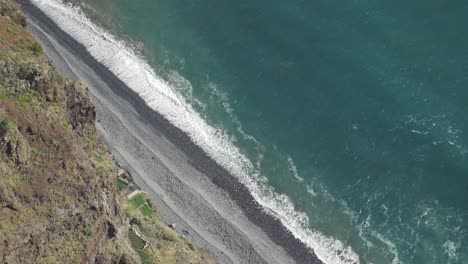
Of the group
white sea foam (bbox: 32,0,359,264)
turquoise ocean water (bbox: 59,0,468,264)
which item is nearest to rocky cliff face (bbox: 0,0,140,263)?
white sea foam (bbox: 32,0,359,264)

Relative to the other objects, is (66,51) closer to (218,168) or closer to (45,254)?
(218,168)

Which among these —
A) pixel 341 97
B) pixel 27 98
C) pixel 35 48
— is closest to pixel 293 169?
pixel 341 97

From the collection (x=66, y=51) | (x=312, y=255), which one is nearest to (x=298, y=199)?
(x=312, y=255)

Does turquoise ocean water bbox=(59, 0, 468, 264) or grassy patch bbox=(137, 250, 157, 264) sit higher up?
turquoise ocean water bbox=(59, 0, 468, 264)

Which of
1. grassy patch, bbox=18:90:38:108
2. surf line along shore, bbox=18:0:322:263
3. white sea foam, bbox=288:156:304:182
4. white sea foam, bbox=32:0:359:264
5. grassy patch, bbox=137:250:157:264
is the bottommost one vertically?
grassy patch, bbox=137:250:157:264

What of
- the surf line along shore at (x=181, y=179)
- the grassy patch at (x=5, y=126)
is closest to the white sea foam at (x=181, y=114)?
the surf line along shore at (x=181, y=179)

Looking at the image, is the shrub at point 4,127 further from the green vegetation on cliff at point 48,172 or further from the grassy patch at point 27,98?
the grassy patch at point 27,98

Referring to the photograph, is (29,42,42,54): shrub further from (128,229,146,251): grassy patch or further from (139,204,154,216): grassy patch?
(139,204,154,216): grassy patch
